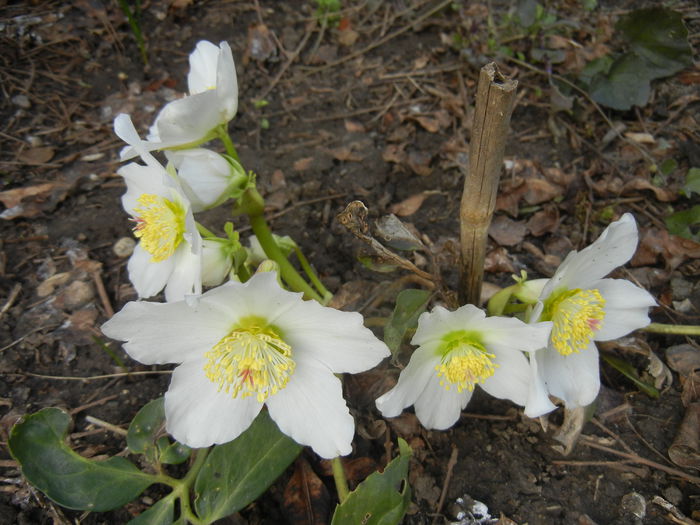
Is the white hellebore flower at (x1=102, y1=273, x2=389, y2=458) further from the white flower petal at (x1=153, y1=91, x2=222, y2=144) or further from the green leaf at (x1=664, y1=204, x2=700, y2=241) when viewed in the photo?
the green leaf at (x1=664, y1=204, x2=700, y2=241)

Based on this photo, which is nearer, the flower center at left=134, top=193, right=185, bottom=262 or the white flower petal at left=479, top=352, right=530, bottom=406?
the white flower petal at left=479, top=352, right=530, bottom=406

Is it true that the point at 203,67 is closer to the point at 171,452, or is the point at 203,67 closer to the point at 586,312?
the point at 171,452

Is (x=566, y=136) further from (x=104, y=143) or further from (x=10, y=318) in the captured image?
(x=10, y=318)

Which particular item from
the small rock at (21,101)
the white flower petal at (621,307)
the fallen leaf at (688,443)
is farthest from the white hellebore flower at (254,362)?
the small rock at (21,101)

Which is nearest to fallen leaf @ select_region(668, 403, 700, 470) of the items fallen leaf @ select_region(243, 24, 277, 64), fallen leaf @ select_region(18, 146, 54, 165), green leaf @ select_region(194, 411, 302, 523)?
green leaf @ select_region(194, 411, 302, 523)

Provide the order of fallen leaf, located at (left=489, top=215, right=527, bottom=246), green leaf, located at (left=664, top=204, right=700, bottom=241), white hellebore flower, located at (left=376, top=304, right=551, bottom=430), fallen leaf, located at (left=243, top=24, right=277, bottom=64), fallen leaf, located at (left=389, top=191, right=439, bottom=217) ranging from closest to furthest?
1. white hellebore flower, located at (left=376, top=304, right=551, bottom=430)
2. green leaf, located at (left=664, top=204, right=700, bottom=241)
3. fallen leaf, located at (left=489, top=215, right=527, bottom=246)
4. fallen leaf, located at (left=389, top=191, right=439, bottom=217)
5. fallen leaf, located at (left=243, top=24, right=277, bottom=64)

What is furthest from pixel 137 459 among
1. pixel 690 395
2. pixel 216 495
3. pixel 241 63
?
pixel 241 63
